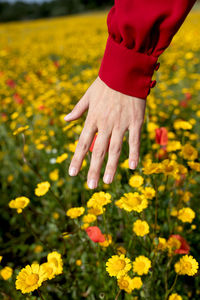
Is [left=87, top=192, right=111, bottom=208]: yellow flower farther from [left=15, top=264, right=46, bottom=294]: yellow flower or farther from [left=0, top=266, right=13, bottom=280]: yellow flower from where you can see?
[left=0, top=266, right=13, bottom=280]: yellow flower

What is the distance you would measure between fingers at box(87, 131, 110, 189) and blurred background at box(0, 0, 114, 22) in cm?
3667

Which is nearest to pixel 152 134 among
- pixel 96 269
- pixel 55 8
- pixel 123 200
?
pixel 123 200

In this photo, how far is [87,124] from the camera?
0.85m

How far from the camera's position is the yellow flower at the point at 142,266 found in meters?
0.99

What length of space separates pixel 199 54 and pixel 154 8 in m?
4.40

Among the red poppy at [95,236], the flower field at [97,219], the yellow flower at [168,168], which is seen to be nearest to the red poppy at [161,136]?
the flower field at [97,219]

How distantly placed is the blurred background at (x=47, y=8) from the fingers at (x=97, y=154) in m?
36.7

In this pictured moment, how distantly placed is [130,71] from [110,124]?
0.60 feet

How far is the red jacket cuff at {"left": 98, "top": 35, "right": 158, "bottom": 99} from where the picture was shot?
2.63 feet

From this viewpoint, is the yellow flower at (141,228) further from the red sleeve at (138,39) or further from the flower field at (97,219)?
the red sleeve at (138,39)

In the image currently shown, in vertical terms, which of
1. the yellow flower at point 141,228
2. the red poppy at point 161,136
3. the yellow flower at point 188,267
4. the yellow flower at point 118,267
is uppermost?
the red poppy at point 161,136

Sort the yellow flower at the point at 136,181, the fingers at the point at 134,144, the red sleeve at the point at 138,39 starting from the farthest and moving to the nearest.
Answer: the yellow flower at the point at 136,181, the fingers at the point at 134,144, the red sleeve at the point at 138,39

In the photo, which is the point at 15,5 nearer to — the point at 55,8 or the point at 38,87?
the point at 55,8

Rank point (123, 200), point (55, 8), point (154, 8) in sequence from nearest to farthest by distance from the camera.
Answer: point (154, 8) → point (123, 200) → point (55, 8)
